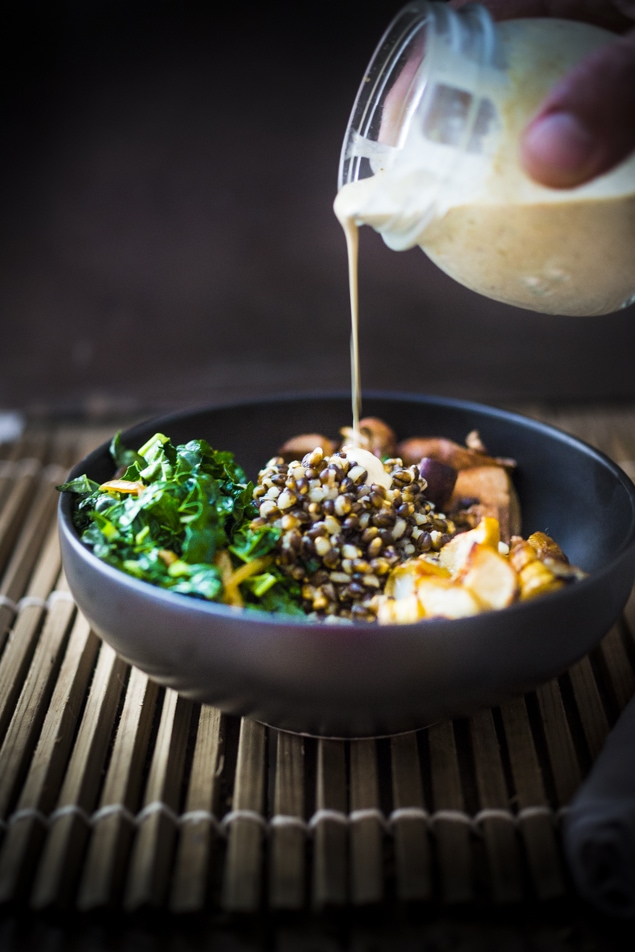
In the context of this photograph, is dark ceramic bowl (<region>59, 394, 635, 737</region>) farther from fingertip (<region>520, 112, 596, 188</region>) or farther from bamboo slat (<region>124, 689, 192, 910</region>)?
fingertip (<region>520, 112, 596, 188</region>)

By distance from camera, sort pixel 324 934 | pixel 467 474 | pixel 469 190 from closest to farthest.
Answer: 1. pixel 324 934
2. pixel 469 190
3. pixel 467 474

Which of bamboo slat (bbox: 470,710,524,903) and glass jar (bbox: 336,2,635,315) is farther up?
glass jar (bbox: 336,2,635,315)

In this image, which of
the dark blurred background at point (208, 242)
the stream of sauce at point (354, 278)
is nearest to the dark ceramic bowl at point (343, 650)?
the stream of sauce at point (354, 278)

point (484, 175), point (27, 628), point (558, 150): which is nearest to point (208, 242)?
point (27, 628)

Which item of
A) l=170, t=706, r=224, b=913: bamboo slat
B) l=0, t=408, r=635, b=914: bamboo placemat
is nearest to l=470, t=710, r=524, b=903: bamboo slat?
l=0, t=408, r=635, b=914: bamboo placemat

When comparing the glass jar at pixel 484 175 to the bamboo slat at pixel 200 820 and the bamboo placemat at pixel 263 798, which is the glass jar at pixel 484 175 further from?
the bamboo slat at pixel 200 820

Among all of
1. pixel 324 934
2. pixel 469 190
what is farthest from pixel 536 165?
pixel 324 934

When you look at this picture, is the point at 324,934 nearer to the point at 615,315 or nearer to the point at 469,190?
the point at 469,190

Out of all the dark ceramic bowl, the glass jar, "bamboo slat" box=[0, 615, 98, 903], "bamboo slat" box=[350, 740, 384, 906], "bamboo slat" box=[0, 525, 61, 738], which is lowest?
"bamboo slat" box=[0, 525, 61, 738]
